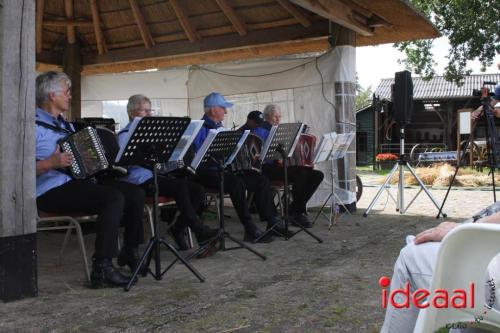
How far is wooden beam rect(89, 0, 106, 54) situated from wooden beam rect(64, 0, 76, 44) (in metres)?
0.34

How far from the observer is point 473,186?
12.3m

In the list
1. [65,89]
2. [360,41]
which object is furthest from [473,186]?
[65,89]

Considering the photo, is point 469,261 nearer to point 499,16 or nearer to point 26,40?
point 26,40

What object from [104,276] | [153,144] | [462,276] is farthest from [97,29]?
[462,276]

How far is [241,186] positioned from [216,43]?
152 inches

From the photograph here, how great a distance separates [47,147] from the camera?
374 cm

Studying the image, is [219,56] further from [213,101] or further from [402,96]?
[213,101]

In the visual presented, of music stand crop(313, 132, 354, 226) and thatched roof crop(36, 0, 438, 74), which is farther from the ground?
thatched roof crop(36, 0, 438, 74)

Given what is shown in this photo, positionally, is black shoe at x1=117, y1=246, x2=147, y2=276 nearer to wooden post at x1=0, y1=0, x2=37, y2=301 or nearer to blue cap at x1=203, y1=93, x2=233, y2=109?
wooden post at x1=0, y1=0, x2=37, y2=301

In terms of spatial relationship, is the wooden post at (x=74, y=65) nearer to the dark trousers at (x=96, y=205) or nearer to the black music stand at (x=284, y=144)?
the black music stand at (x=284, y=144)

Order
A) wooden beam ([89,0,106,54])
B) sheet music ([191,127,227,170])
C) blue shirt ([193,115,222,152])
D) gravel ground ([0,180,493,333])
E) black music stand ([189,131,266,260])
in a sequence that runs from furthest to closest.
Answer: wooden beam ([89,0,106,54]) → blue shirt ([193,115,222,152]) → black music stand ([189,131,266,260]) → sheet music ([191,127,227,170]) → gravel ground ([0,180,493,333])

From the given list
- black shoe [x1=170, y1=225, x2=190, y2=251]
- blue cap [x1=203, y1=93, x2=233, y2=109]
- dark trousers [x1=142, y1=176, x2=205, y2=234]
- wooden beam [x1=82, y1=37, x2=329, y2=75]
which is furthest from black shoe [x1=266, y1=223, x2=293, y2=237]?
Answer: wooden beam [x1=82, y1=37, x2=329, y2=75]

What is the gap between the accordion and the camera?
3631 mm

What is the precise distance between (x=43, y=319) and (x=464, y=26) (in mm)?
18173
